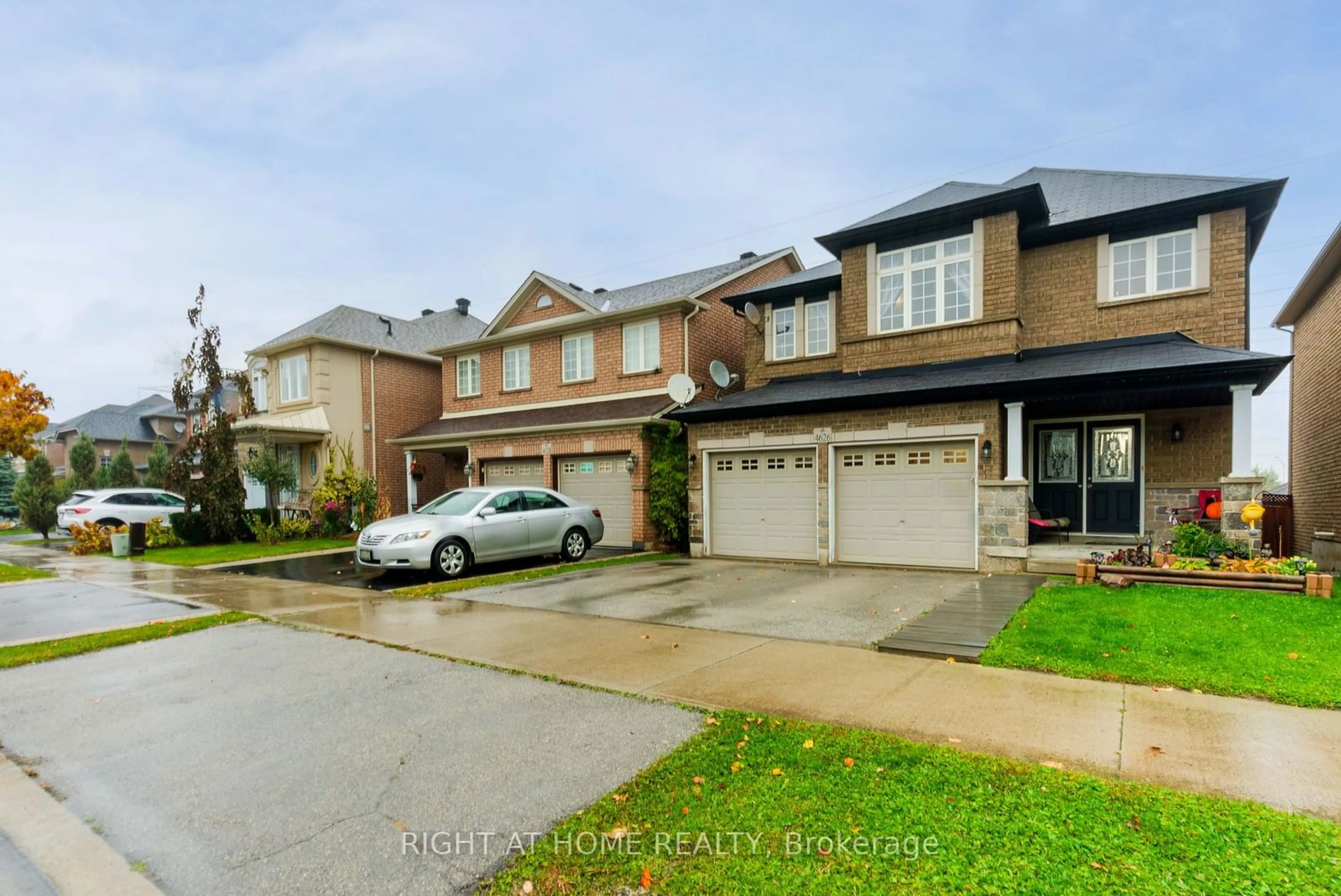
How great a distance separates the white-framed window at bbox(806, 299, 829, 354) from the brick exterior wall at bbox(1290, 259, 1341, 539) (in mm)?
9309

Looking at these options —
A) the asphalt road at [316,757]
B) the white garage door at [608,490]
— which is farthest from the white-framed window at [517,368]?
the asphalt road at [316,757]

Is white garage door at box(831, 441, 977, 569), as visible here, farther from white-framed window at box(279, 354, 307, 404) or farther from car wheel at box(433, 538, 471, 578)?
white-framed window at box(279, 354, 307, 404)

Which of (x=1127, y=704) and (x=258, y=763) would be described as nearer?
(x=258, y=763)

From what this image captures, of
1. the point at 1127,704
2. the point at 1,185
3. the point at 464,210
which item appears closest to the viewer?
the point at 1127,704

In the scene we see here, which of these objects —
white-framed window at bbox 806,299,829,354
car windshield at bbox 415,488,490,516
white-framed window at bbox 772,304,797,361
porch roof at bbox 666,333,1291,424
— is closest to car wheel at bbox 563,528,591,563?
car windshield at bbox 415,488,490,516

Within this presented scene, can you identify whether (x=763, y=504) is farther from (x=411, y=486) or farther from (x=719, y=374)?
(x=411, y=486)

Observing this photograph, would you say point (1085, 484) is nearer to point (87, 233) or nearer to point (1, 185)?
point (1, 185)

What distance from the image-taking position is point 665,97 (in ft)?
49.8

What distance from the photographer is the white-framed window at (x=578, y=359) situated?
660 inches

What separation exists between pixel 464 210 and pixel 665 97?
38.6 feet

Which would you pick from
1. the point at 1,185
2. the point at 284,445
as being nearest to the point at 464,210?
the point at 284,445

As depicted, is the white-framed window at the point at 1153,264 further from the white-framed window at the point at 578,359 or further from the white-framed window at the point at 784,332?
the white-framed window at the point at 578,359

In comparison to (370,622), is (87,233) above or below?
above

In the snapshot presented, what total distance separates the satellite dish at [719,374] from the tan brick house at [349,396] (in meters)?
10.2
